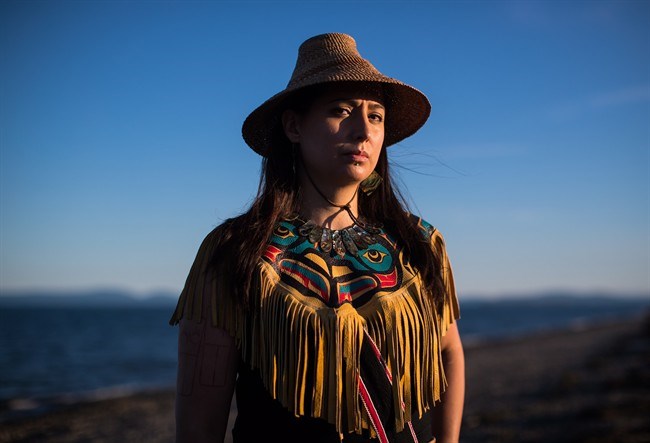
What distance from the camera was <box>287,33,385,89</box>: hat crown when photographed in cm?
207

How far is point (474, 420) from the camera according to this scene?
27.5 feet

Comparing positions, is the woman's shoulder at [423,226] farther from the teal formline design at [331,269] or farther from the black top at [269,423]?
the black top at [269,423]

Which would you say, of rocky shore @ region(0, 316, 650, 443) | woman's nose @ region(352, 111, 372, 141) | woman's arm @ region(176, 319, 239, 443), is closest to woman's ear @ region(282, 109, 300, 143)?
woman's nose @ region(352, 111, 372, 141)

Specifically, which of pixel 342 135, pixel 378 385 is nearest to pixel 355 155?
pixel 342 135

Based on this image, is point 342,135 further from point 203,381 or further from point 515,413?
point 515,413

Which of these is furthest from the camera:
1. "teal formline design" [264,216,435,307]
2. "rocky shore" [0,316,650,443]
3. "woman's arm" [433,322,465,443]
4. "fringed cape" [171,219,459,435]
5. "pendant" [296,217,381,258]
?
"rocky shore" [0,316,650,443]

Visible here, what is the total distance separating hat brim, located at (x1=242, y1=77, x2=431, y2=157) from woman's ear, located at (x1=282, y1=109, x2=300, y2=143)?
51mm

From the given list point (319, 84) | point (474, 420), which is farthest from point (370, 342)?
point (474, 420)

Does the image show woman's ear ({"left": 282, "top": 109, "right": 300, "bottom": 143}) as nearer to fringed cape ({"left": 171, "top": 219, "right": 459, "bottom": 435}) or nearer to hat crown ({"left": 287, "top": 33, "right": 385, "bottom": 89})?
hat crown ({"left": 287, "top": 33, "right": 385, "bottom": 89})

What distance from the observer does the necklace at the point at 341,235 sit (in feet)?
6.95

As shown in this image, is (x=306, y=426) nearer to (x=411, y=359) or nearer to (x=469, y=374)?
(x=411, y=359)

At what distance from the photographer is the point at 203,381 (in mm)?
1906

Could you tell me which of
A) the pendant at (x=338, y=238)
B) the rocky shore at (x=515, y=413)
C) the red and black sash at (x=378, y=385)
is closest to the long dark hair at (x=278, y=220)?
the pendant at (x=338, y=238)

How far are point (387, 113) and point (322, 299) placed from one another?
958 millimetres
